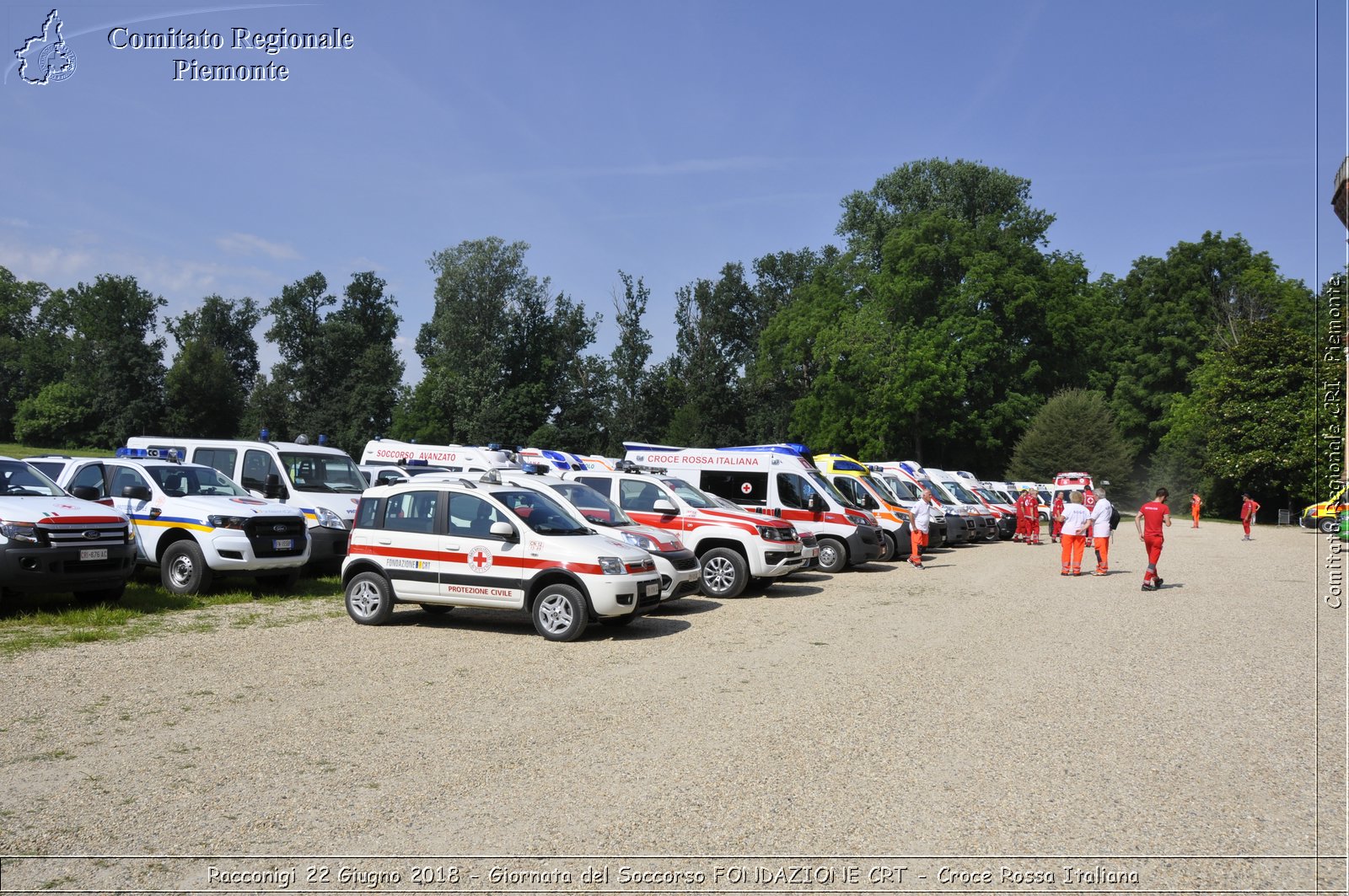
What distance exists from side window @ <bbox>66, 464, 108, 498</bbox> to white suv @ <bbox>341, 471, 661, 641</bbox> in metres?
5.09

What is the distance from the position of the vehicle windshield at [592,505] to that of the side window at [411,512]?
2330mm

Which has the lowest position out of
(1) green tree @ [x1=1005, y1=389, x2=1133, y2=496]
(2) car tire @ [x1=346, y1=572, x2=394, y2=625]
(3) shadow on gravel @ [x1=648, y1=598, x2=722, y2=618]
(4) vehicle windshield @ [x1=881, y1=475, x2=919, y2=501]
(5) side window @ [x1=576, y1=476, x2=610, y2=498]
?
(3) shadow on gravel @ [x1=648, y1=598, x2=722, y2=618]

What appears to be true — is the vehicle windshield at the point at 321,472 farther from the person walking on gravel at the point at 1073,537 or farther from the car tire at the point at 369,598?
the person walking on gravel at the point at 1073,537

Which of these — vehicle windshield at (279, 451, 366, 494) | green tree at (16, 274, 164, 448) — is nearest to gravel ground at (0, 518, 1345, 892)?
vehicle windshield at (279, 451, 366, 494)

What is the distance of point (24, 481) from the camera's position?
40.1 ft

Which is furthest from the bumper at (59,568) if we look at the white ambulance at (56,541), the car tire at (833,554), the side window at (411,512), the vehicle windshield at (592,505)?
the car tire at (833,554)

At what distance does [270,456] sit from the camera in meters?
16.7

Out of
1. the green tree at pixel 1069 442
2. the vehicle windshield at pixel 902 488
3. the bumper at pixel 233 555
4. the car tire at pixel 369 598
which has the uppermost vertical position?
the green tree at pixel 1069 442

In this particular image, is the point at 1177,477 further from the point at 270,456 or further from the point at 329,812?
the point at 329,812

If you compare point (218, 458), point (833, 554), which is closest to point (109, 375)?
point (218, 458)

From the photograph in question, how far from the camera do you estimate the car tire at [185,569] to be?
13289 mm

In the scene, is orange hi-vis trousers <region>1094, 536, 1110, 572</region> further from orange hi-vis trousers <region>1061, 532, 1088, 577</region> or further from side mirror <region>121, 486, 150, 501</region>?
side mirror <region>121, 486, 150, 501</region>

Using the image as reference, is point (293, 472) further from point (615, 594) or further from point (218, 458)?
point (615, 594)

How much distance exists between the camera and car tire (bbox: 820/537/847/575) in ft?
63.4
